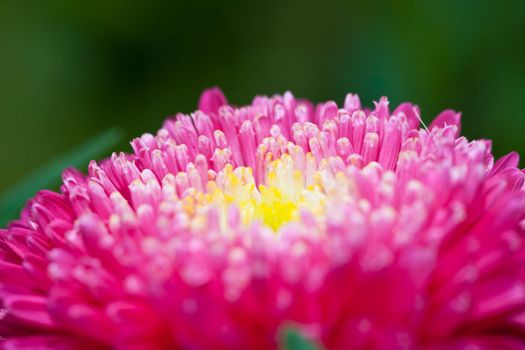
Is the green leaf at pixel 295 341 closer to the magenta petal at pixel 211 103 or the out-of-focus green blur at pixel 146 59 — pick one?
the magenta petal at pixel 211 103

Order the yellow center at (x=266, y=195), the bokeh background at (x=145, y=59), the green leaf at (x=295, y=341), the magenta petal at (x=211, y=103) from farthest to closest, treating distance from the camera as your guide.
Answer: the bokeh background at (x=145, y=59), the magenta petal at (x=211, y=103), the yellow center at (x=266, y=195), the green leaf at (x=295, y=341)

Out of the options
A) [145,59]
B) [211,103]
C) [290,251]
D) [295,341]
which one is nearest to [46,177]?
[211,103]

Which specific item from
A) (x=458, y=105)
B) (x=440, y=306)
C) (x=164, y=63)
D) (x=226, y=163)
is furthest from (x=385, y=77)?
(x=440, y=306)

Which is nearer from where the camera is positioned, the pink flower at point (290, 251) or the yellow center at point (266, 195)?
the pink flower at point (290, 251)

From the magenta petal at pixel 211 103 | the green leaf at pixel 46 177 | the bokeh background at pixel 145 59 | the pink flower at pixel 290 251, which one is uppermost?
the bokeh background at pixel 145 59

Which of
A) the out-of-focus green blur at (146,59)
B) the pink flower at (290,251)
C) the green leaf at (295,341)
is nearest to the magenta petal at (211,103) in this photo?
the pink flower at (290,251)

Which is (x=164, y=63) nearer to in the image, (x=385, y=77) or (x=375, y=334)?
(x=385, y=77)

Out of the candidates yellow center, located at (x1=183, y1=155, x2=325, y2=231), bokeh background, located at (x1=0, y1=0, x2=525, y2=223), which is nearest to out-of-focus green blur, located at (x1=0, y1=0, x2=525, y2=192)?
bokeh background, located at (x1=0, y1=0, x2=525, y2=223)
